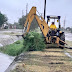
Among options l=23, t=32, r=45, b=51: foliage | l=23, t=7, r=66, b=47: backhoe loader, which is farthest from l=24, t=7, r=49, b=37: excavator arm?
l=23, t=32, r=45, b=51: foliage

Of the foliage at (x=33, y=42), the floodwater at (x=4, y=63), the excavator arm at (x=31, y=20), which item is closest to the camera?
the floodwater at (x=4, y=63)

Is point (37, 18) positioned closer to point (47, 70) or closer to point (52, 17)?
point (52, 17)

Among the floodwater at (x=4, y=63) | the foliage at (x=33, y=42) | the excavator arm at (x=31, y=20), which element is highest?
the excavator arm at (x=31, y=20)

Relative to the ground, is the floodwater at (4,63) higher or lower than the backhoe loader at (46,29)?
lower

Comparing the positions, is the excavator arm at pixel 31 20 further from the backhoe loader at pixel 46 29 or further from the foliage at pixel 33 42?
the foliage at pixel 33 42

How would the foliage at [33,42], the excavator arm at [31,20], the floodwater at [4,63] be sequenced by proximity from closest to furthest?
the floodwater at [4,63] < the foliage at [33,42] < the excavator arm at [31,20]

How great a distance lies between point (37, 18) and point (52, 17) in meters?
2.42

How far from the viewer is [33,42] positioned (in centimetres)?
1050

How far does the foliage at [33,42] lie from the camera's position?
10.4 m

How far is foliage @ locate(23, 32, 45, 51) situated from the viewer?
34.2ft

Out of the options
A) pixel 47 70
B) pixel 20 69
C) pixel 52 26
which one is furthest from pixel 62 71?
pixel 52 26

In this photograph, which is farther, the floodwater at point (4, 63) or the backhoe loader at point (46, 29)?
the backhoe loader at point (46, 29)

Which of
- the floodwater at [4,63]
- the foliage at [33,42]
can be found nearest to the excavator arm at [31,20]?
the foliage at [33,42]

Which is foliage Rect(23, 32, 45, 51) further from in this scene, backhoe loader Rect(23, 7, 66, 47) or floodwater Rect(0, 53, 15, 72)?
floodwater Rect(0, 53, 15, 72)
